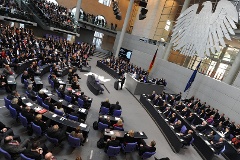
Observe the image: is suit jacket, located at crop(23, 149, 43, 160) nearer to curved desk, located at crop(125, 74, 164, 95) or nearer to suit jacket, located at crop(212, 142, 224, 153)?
suit jacket, located at crop(212, 142, 224, 153)

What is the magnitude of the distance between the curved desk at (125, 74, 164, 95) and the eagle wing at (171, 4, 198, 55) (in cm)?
419

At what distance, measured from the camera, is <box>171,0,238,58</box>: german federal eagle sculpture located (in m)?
12.9

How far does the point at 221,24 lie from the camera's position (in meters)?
13.1

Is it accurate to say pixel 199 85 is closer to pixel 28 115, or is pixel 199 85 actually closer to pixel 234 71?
pixel 234 71

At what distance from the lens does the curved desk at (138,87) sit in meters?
15.3

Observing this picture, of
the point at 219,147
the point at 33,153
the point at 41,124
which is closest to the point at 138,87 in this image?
the point at 219,147

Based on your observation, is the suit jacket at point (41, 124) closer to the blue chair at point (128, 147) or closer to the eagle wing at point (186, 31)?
the blue chair at point (128, 147)

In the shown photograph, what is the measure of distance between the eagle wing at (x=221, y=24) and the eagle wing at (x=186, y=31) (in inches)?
76.6

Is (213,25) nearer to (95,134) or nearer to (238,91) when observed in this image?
(238,91)

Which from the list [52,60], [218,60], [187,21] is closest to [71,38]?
[52,60]

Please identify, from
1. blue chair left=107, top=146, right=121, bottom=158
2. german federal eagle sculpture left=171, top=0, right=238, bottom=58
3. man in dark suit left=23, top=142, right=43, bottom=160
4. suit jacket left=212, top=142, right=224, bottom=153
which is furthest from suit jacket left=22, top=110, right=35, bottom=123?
german federal eagle sculpture left=171, top=0, right=238, bottom=58

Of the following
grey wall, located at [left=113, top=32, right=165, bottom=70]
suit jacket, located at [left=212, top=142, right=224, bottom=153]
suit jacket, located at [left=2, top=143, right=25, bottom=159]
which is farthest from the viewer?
grey wall, located at [left=113, top=32, right=165, bottom=70]

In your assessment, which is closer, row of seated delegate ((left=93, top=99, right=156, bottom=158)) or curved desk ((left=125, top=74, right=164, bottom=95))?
row of seated delegate ((left=93, top=99, right=156, bottom=158))

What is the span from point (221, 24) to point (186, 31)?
3.92 metres
